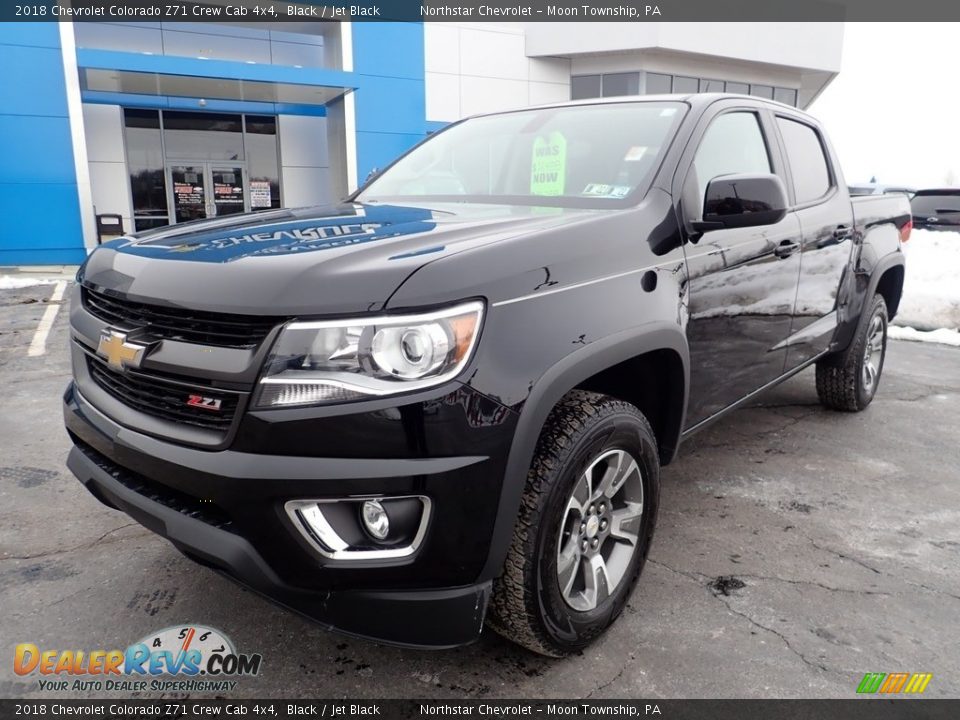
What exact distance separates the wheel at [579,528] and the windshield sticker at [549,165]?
3.50 ft

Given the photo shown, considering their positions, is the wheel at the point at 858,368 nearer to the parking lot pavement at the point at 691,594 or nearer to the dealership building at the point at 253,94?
the parking lot pavement at the point at 691,594

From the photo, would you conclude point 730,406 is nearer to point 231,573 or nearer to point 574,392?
point 574,392

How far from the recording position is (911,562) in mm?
2912

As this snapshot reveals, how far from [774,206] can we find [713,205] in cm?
26

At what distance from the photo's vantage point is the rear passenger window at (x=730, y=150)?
285 cm

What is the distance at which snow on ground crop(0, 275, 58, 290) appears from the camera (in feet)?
34.9

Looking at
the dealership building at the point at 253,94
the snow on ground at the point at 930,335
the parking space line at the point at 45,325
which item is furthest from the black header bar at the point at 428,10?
the snow on ground at the point at 930,335

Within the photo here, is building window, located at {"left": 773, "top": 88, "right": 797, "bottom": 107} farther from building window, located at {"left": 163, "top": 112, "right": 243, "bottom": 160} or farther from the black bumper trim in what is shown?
the black bumper trim

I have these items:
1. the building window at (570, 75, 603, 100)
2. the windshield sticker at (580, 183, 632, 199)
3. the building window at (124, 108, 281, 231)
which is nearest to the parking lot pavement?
the windshield sticker at (580, 183, 632, 199)

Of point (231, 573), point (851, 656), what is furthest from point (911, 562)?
point (231, 573)

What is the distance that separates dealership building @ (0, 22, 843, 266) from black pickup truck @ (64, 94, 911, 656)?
1452 cm

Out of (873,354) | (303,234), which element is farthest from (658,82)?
(303,234)

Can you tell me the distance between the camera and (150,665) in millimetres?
2246

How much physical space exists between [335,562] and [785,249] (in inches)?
101
